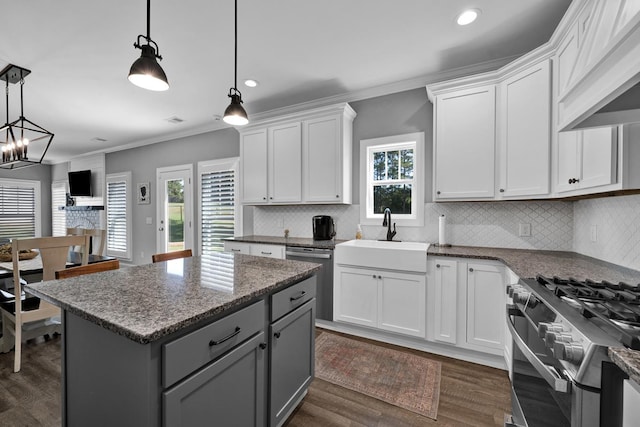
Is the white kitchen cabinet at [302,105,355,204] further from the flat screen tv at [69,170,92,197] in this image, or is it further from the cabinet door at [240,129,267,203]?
the flat screen tv at [69,170,92,197]

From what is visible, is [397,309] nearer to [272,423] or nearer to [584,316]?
[272,423]

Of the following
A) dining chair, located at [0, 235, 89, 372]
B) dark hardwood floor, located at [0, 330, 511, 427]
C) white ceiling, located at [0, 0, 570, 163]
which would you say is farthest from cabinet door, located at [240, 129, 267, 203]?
dark hardwood floor, located at [0, 330, 511, 427]

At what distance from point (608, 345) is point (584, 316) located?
0.73 ft

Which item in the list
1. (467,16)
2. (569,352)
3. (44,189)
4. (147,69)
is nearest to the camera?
(569,352)

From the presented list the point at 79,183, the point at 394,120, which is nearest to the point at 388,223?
the point at 394,120

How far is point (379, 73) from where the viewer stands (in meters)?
2.86

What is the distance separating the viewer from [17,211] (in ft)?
21.9

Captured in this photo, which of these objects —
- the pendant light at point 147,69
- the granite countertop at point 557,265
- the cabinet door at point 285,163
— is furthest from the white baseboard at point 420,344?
the pendant light at point 147,69

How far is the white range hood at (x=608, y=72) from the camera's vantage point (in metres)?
0.72

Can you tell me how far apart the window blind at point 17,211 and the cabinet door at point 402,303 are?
9.01 m

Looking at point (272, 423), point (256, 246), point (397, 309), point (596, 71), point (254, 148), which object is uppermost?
point (254, 148)

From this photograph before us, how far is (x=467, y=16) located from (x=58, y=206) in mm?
9365

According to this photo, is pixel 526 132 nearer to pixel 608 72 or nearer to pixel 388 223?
pixel 388 223

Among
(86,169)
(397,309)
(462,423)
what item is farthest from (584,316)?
(86,169)
